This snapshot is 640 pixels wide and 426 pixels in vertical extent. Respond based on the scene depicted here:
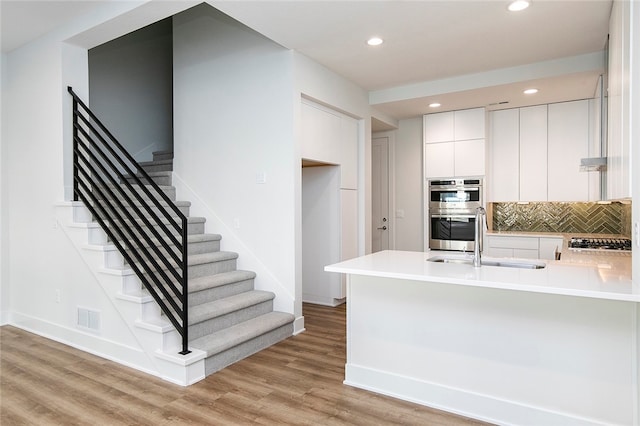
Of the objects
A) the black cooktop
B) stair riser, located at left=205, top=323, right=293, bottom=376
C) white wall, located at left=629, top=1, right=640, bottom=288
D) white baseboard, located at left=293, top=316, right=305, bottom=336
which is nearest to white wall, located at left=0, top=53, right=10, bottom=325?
stair riser, located at left=205, top=323, right=293, bottom=376

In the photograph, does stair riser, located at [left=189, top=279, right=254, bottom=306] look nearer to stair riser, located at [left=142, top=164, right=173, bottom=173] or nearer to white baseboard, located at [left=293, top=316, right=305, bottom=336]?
white baseboard, located at [left=293, top=316, right=305, bottom=336]

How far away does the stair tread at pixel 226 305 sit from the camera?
324 centimetres

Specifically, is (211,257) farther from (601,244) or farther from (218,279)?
(601,244)

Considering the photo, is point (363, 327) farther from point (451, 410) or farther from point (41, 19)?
point (41, 19)

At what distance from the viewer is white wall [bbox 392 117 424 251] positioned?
6.29 metres

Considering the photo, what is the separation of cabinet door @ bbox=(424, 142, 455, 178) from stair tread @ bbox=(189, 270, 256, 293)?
307 cm

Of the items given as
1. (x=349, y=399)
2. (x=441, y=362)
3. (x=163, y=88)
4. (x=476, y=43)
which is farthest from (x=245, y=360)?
(x=163, y=88)

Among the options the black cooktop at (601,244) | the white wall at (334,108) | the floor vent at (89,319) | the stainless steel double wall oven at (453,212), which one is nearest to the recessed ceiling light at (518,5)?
the white wall at (334,108)

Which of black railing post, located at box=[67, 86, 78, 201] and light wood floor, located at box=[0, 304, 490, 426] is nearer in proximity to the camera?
light wood floor, located at box=[0, 304, 490, 426]

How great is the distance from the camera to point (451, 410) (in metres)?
2.43

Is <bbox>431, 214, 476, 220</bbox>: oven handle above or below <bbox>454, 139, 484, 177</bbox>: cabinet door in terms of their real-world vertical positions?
below

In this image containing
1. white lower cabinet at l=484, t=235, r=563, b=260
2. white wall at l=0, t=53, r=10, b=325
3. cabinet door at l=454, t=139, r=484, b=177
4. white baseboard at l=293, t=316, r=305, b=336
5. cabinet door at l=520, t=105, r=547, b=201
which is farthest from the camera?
cabinet door at l=454, t=139, r=484, b=177

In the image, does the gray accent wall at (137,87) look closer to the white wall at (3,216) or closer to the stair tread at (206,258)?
the white wall at (3,216)

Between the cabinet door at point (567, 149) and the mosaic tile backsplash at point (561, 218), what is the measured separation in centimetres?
36
